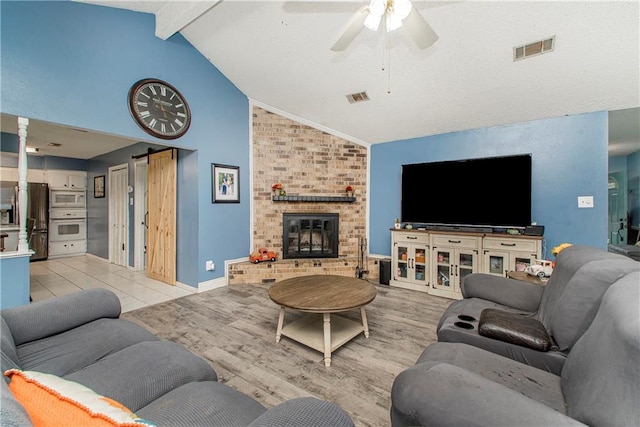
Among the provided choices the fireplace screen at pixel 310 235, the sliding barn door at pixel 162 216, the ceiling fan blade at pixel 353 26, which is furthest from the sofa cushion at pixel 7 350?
the fireplace screen at pixel 310 235

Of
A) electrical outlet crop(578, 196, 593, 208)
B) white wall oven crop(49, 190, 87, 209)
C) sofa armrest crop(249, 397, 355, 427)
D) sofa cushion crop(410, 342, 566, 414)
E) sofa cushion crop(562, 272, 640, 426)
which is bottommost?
sofa cushion crop(410, 342, 566, 414)

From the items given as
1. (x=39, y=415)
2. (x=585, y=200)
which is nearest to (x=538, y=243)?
(x=585, y=200)

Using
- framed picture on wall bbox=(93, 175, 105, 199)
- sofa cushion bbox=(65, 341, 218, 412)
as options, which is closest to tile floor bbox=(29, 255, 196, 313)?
framed picture on wall bbox=(93, 175, 105, 199)

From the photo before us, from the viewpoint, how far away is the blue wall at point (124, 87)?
2279mm

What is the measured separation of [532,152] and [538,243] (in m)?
1.20

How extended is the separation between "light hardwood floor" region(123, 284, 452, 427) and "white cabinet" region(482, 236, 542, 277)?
31.1 inches

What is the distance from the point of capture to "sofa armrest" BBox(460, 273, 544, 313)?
1.91 metres

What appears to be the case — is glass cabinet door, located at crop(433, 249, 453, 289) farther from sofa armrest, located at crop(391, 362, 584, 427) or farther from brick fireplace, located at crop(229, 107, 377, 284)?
sofa armrest, located at crop(391, 362, 584, 427)

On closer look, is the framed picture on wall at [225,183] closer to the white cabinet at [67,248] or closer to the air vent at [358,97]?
the air vent at [358,97]

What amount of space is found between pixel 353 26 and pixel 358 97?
5.69 ft

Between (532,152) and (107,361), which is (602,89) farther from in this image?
(107,361)

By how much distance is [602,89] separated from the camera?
2682 millimetres

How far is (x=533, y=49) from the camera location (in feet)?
7.89

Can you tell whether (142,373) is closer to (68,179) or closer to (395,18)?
(395,18)
